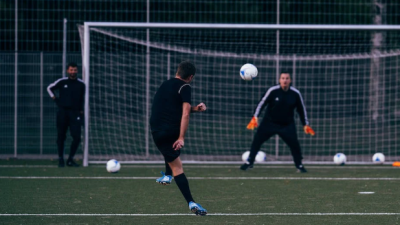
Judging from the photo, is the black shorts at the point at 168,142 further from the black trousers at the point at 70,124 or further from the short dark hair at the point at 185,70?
the black trousers at the point at 70,124

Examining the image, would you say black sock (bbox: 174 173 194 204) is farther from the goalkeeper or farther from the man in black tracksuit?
the man in black tracksuit

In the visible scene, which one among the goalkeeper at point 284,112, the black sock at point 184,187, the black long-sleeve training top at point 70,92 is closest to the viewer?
the black sock at point 184,187

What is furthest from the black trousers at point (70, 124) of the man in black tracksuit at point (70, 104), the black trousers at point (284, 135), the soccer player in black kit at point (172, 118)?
the soccer player in black kit at point (172, 118)

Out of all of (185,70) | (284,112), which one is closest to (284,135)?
(284,112)

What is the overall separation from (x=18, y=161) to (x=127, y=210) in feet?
23.0

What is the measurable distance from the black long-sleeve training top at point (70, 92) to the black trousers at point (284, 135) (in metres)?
3.52

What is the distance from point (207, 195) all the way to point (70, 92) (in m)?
4.84

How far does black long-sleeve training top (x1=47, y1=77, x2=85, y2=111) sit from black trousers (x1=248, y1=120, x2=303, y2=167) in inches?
138

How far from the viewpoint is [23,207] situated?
8.30 metres

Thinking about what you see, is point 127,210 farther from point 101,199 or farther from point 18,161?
point 18,161

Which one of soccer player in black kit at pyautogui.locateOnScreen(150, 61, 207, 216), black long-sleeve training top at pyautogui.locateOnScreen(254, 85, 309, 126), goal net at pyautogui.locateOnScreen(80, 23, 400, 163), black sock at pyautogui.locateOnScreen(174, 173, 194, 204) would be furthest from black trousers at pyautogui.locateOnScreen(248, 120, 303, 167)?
black sock at pyautogui.locateOnScreen(174, 173, 194, 204)

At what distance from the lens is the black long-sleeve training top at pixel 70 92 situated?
13.2 meters

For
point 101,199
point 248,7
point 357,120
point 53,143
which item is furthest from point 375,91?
point 101,199

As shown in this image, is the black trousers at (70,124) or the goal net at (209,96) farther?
the goal net at (209,96)
